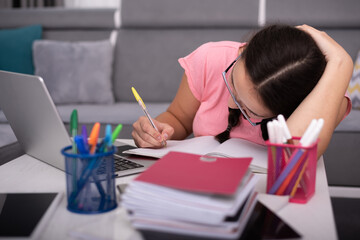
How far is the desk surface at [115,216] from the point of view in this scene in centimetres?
57

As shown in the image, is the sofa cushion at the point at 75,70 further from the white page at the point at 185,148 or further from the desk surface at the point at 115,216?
the desk surface at the point at 115,216

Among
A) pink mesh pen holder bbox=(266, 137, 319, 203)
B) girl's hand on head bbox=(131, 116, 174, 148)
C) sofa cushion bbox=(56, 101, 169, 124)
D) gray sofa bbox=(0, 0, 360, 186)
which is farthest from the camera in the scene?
gray sofa bbox=(0, 0, 360, 186)

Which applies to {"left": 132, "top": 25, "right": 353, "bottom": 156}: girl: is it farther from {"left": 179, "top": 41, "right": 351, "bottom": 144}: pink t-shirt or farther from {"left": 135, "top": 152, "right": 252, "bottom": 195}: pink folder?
{"left": 135, "top": 152, "right": 252, "bottom": 195}: pink folder

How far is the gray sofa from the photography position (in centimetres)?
230

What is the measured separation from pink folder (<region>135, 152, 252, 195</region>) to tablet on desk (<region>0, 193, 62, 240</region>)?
20 centimetres

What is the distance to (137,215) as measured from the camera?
566mm

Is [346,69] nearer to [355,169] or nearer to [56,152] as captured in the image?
[56,152]

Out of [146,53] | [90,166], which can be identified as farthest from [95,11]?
[90,166]

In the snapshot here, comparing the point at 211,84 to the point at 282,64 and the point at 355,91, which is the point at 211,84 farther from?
the point at 355,91

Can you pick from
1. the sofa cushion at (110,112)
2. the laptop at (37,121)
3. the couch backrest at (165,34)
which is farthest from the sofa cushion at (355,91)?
the laptop at (37,121)

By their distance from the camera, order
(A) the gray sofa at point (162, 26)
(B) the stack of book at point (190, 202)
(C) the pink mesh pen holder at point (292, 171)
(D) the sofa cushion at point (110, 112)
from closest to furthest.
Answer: (B) the stack of book at point (190, 202) < (C) the pink mesh pen holder at point (292, 171) < (D) the sofa cushion at point (110, 112) < (A) the gray sofa at point (162, 26)

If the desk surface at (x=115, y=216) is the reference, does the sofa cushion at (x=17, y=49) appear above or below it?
above

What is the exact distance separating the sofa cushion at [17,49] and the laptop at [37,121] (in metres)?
1.55

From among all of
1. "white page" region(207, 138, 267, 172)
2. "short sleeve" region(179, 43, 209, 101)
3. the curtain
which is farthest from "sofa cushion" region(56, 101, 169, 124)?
the curtain
